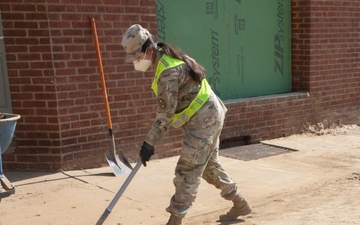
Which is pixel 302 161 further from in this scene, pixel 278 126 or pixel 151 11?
pixel 151 11

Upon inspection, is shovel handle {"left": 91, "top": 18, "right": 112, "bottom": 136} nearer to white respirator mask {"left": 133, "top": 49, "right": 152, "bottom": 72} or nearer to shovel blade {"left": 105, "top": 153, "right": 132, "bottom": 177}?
shovel blade {"left": 105, "top": 153, "right": 132, "bottom": 177}

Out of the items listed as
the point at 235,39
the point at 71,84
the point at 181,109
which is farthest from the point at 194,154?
the point at 235,39

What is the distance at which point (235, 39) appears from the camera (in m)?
7.64

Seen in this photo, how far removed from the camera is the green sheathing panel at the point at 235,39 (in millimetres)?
6945

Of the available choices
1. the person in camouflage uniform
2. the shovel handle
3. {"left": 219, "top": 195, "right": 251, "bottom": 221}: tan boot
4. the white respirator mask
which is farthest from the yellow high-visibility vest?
the shovel handle

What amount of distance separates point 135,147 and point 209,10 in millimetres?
2395

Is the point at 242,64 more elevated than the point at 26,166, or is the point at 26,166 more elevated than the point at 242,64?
the point at 242,64

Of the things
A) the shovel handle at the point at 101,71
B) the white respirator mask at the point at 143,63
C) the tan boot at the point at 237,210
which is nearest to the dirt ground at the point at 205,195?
the tan boot at the point at 237,210

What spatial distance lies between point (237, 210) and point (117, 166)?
187cm

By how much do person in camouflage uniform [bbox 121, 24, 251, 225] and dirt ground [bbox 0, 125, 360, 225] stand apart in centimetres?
55

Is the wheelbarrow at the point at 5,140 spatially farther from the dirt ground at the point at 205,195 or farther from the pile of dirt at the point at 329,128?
the pile of dirt at the point at 329,128

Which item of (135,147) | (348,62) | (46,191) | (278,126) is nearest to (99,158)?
(135,147)

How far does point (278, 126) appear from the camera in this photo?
790 cm

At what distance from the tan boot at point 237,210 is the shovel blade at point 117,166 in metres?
1.65
